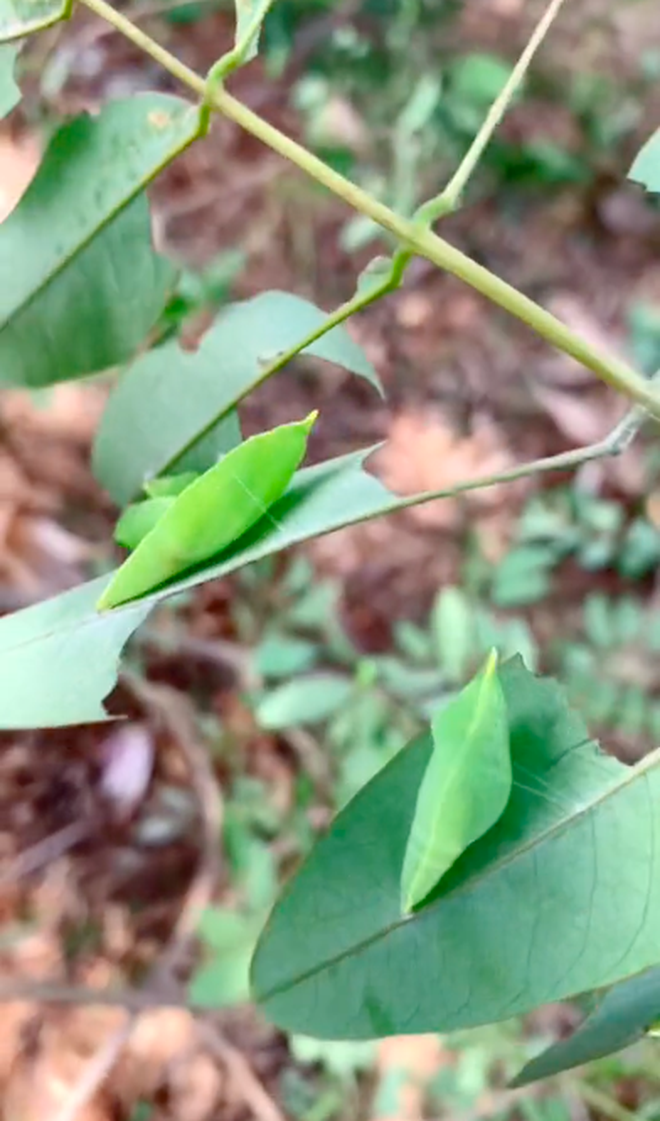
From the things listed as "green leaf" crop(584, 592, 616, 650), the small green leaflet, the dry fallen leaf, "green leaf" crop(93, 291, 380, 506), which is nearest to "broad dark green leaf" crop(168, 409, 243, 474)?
"green leaf" crop(93, 291, 380, 506)

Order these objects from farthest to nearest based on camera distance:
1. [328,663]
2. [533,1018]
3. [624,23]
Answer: [624,23] < [328,663] < [533,1018]

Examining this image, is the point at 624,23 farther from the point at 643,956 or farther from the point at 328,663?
the point at 643,956

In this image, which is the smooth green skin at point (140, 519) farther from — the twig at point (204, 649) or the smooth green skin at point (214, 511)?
the twig at point (204, 649)

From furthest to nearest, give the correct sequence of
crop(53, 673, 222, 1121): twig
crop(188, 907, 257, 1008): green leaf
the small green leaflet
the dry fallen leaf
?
the dry fallen leaf, crop(53, 673, 222, 1121): twig, crop(188, 907, 257, 1008): green leaf, the small green leaflet

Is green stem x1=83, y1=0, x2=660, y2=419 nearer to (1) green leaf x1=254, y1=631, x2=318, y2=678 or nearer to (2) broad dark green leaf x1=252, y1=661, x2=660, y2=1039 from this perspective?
(2) broad dark green leaf x1=252, y1=661, x2=660, y2=1039

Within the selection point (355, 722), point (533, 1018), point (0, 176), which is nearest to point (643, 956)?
point (355, 722)
